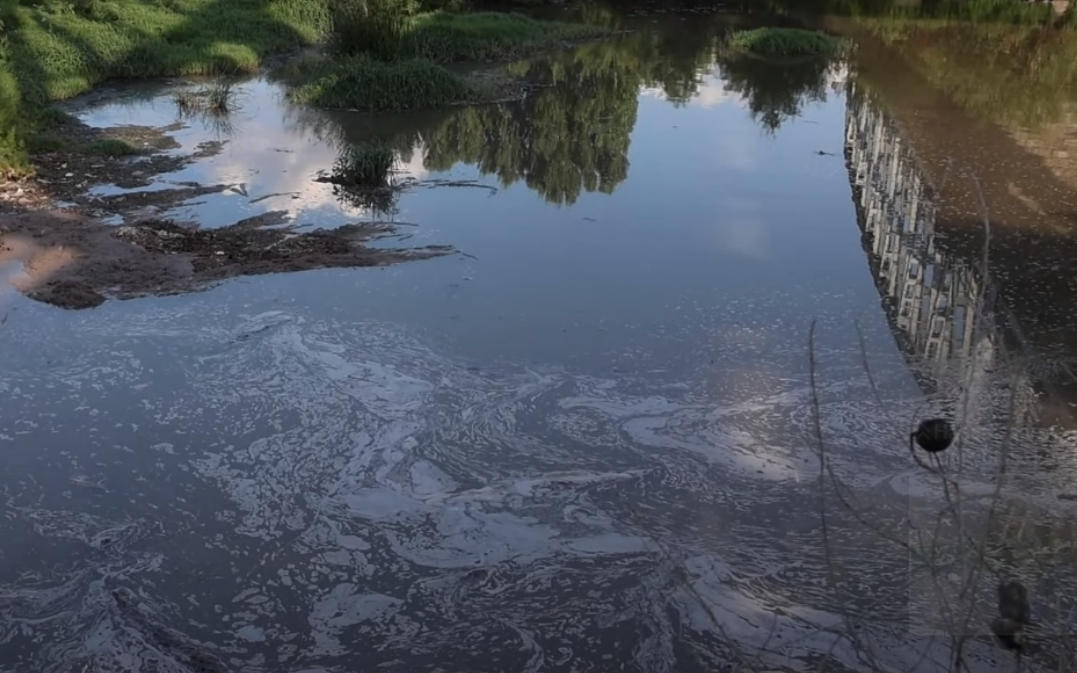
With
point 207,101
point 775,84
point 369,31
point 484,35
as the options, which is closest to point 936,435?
point 207,101

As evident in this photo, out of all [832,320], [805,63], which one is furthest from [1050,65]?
[832,320]

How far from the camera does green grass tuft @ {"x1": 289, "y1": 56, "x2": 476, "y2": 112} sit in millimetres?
10727

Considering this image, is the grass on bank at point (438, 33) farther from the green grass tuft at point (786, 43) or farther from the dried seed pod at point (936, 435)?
the dried seed pod at point (936, 435)

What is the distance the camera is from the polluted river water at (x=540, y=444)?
10.6 ft

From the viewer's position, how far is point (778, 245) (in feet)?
21.9

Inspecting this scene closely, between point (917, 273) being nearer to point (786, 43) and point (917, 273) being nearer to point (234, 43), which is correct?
point (786, 43)

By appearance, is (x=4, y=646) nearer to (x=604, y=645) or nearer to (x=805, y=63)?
(x=604, y=645)

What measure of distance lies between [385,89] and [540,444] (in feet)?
23.9

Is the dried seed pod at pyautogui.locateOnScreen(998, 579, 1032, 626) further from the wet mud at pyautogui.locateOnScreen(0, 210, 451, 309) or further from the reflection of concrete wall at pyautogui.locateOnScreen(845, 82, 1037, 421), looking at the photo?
the wet mud at pyautogui.locateOnScreen(0, 210, 451, 309)

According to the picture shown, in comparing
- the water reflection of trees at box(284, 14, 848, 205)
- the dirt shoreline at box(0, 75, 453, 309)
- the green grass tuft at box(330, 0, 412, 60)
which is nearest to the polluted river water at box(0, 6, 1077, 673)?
the dirt shoreline at box(0, 75, 453, 309)

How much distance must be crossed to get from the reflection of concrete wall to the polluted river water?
0.03 metres

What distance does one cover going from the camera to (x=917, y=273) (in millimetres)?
6152

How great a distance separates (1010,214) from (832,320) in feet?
7.82

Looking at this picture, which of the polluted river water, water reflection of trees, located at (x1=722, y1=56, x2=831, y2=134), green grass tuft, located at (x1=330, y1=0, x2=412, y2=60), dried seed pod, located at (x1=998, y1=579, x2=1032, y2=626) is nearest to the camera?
dried seed pod, located at (x1=998, y1=579, x2=1032, y2=626)
